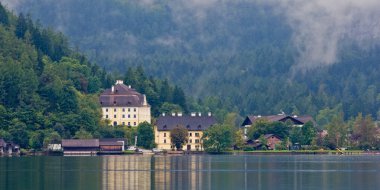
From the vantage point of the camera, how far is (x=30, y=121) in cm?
15438

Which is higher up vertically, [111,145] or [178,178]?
[111,145]

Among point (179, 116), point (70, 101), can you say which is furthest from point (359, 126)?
point (70, 101)

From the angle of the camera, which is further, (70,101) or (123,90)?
(123,90)

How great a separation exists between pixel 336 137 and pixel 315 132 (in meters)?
4.75

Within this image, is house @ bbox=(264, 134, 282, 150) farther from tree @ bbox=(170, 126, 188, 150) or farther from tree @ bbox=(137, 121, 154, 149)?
tree @ bbox=(137, 121, 154, 149)

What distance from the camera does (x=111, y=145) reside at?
15475 cm

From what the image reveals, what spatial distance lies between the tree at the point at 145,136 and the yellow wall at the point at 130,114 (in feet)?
73.5

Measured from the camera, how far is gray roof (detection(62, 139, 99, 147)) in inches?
5891

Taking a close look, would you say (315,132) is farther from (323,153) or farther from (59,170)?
(59,170)

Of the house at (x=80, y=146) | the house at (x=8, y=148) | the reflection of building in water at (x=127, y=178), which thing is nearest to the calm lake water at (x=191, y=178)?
the reflection of building in water at (x=127, y=178)

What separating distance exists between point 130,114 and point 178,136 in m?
23.5

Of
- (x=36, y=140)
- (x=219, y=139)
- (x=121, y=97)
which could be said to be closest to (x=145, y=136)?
(x=219, y=139)

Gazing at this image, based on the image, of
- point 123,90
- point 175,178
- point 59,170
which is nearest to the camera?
point 175,178

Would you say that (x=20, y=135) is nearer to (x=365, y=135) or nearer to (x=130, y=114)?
(x=130, y=114)
